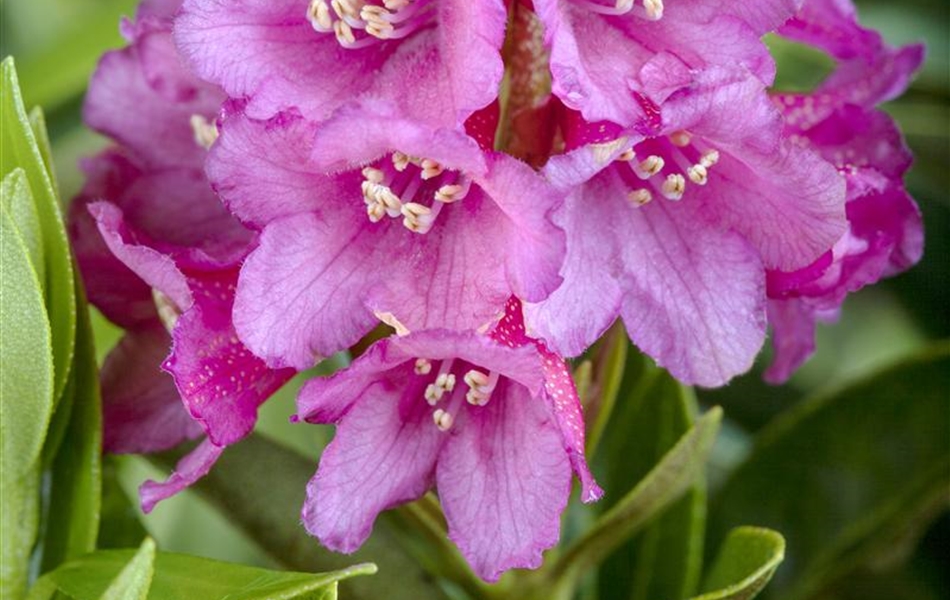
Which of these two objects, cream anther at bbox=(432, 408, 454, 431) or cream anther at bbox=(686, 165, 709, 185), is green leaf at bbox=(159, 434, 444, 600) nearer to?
cream anther at bbox=(432, 408, 454, 431)

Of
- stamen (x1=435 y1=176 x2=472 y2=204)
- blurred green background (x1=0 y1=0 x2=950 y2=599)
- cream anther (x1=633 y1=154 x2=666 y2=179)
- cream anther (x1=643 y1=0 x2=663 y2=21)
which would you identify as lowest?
blurred green background (x1=0 y1=0 x2=950 y2=599)

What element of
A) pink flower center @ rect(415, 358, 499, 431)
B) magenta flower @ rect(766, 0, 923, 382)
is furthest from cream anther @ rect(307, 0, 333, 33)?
magenta flower @ rect(766, 0, 923, 382)

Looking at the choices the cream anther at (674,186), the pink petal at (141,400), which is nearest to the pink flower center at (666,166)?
the cream anther at (674,186)

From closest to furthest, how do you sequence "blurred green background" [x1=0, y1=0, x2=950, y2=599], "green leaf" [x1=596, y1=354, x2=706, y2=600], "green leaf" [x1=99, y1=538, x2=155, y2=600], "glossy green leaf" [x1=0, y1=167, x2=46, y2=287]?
"green leaf" [x1=99, y1=538, x2=155, y2=600] → "glossy green leaf" [x1=0, y1=167, x2=46, y2=287] → "green leaf" [x1=596, y1=354, x2=706, y2=600] → "blurred green background" [x1=0, y1=0, x2=950, y2=599]

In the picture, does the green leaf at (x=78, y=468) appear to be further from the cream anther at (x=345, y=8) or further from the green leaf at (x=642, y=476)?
the green leaf at (x=642, y=476)

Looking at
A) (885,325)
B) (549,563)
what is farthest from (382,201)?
(885,325)

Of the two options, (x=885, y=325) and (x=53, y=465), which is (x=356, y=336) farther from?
(x=885, y=325)
